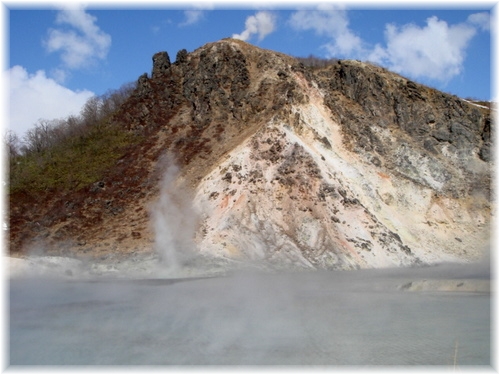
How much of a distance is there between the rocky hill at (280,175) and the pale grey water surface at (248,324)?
27.7 feet

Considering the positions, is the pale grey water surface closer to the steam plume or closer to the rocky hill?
the steam plume

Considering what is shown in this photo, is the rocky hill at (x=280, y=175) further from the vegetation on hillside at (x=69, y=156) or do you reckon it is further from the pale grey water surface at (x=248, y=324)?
the pale grey water surface at (x=248, y=324)

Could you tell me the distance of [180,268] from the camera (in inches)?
1244

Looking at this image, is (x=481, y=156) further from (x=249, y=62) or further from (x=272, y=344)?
(x=272, y=344)

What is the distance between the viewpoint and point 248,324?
1694 centimetres

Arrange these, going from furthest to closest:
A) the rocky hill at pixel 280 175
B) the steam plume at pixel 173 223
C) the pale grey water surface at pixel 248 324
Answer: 1. the rocky hill at pixel 280 175
2. the steam plume at pixel 173 223
3. the pale grey water surface at pixel 248 324

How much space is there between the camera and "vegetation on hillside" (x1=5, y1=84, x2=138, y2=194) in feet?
145

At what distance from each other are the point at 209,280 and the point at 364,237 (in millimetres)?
12300

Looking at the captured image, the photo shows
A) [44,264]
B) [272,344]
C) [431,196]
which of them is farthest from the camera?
[431,196]

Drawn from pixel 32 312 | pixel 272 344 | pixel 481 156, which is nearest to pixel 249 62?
pixel 481 156

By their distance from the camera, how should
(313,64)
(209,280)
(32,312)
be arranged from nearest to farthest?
(32,312), (209,280), (313,64)

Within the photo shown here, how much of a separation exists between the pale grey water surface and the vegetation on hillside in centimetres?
1817

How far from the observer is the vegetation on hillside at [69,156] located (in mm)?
44156

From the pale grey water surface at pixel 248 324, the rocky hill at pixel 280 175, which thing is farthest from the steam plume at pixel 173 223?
the pale grey water surface at pixel 248 324
